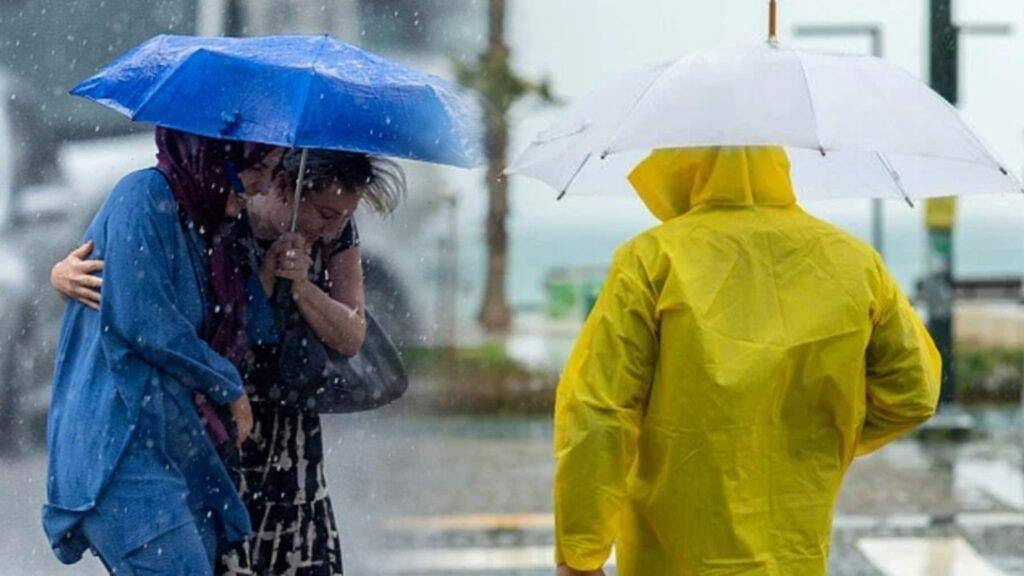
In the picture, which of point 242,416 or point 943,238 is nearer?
point 242,416

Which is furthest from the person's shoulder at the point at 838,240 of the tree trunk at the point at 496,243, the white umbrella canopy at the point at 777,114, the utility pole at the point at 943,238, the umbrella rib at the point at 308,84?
the tree trunk at the point at 496,243

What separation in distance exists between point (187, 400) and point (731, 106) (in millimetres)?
1066

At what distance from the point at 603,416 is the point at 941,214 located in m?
9.53

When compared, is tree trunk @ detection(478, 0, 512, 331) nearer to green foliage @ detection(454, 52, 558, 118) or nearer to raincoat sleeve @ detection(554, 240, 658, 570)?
green foliage @ detection(454, 52, 558, 118)

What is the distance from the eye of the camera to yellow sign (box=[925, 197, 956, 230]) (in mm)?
12094

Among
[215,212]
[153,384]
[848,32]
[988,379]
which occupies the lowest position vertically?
[988,379]

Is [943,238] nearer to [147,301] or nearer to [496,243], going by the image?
[496,243]

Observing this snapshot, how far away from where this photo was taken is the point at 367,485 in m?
8.98

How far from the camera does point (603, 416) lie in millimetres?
3031

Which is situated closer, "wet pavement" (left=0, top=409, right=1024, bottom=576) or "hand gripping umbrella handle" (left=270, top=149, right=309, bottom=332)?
"hand gripping umbrella handle" (left=270, top=149, right=309, bottom=332)

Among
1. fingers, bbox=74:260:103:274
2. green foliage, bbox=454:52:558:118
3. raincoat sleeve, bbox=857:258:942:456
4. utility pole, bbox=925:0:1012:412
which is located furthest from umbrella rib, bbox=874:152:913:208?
green foliage, bbox=454:52:558:118

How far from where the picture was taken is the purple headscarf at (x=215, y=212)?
3.11m

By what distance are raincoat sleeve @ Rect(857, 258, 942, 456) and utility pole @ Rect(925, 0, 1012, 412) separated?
27.2 feet

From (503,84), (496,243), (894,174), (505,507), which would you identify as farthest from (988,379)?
(894,174)
